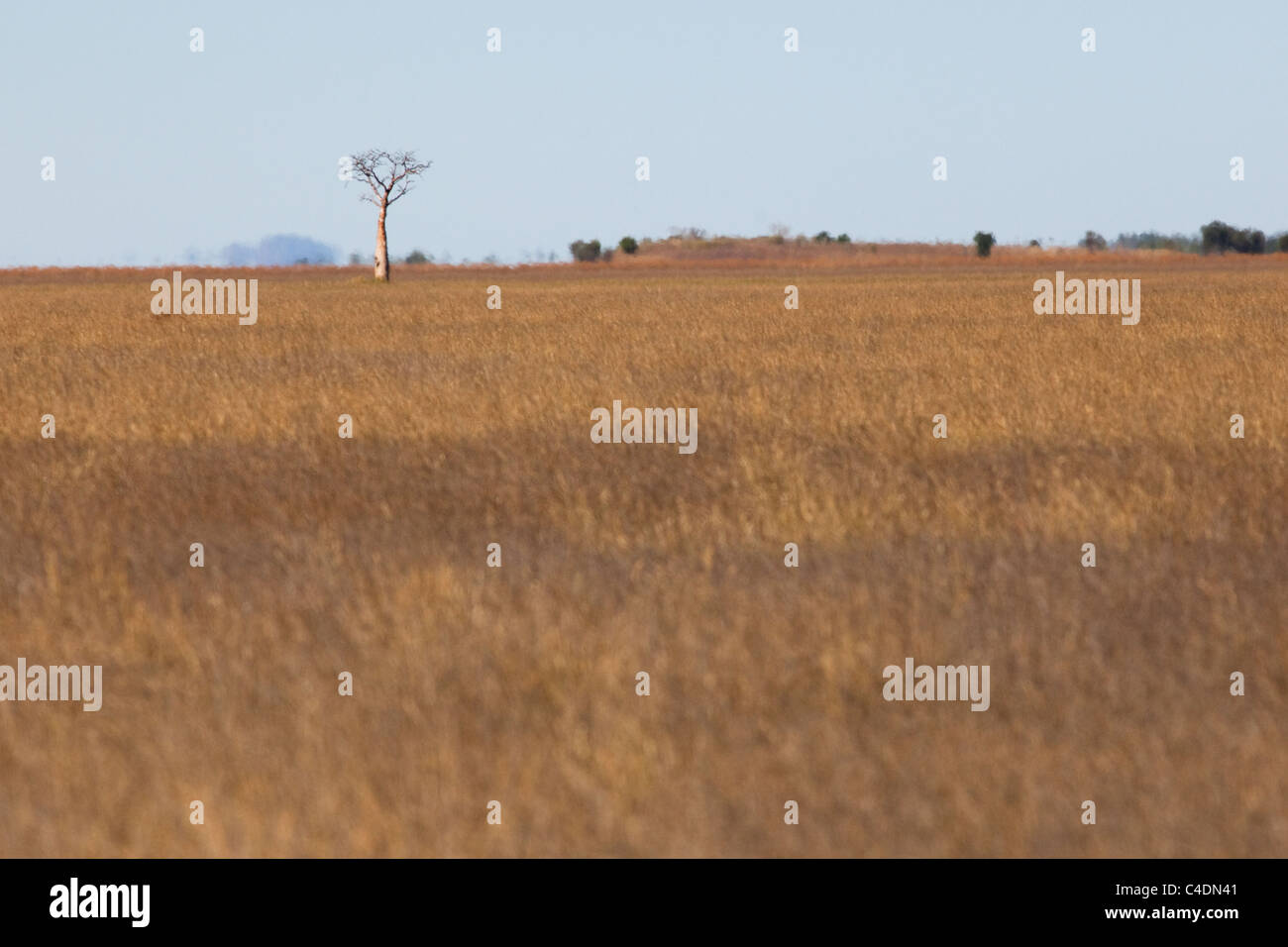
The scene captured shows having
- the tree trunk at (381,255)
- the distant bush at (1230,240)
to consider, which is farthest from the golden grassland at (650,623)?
the distant bush at (1230,240)

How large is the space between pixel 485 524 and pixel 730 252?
108369mm

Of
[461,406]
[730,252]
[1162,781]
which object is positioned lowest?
[1162,781]

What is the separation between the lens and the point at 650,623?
5.23m

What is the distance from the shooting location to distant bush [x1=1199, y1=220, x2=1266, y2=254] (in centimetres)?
10194

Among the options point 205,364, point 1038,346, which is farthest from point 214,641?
point 1038,346

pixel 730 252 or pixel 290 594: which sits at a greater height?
pixel 730 252

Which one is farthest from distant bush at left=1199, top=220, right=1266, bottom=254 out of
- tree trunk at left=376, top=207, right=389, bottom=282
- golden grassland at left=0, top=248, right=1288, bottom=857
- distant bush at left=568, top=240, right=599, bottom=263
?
golden grassland at left=0, top=248, right=1288, bottom=857

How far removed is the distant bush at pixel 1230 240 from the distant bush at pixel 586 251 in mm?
43579

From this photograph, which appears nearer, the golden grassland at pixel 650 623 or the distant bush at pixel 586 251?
the golden grassland at pixel 650 623

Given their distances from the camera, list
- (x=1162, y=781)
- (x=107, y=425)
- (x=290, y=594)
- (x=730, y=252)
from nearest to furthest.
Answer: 1. (x=1162, y=781)
2. (x=290, y=594)
3. (x=107, y=425)
4. (x=730, y=252)

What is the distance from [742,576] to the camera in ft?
19.8

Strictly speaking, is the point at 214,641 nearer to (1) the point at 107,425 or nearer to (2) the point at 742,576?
(2) the point at 742,576

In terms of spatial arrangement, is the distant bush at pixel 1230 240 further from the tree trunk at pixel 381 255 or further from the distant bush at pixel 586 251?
the tree trunk at pixel 381 255

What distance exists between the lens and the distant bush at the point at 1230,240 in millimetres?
101938
